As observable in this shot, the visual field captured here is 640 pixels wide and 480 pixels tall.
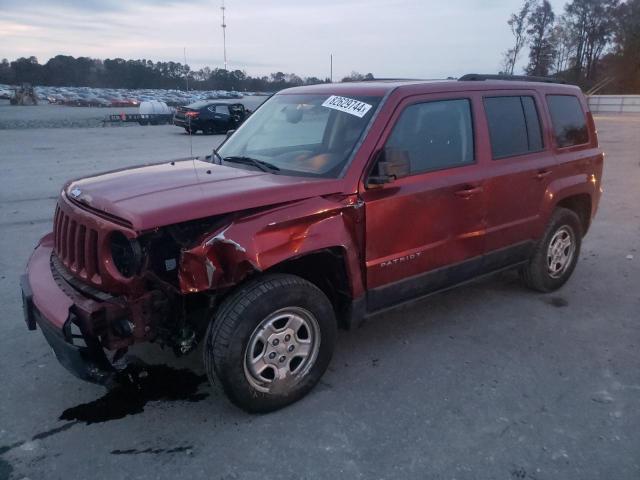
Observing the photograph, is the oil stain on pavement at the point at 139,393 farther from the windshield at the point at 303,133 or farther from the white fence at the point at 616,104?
the white fence at the point at 616,104

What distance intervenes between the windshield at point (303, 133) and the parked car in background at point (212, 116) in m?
20.4

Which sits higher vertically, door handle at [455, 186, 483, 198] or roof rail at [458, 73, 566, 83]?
roof rail at [458, 73, 566, 83]

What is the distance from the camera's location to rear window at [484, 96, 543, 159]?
14.3ft

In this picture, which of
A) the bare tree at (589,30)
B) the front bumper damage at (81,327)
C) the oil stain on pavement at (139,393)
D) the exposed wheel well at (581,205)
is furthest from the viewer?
the bare tree at (589,30)

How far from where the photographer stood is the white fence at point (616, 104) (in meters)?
43.8

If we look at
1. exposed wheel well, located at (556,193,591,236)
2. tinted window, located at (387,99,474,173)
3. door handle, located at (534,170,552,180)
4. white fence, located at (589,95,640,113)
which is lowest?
exposed wheel well, located at (556,193,591,236)

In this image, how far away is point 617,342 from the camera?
4219 mm

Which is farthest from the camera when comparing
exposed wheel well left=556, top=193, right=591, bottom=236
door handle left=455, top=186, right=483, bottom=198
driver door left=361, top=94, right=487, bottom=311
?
exposed wheel well left=556, top=193, right=591, bottom=236

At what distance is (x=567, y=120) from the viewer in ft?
16.8

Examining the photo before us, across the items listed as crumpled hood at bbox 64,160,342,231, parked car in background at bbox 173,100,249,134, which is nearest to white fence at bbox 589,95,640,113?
parked car in background at bbox 173,100,249,134

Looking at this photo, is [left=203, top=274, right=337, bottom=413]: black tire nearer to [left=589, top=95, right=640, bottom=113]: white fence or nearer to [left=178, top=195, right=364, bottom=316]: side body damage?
[left=178, top=195, right=364, bottom=316]: side body damage

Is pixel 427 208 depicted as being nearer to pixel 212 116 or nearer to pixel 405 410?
pixel 405 410

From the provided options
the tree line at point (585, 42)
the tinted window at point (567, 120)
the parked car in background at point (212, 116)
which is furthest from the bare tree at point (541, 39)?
the tinted window at point (567, 120)

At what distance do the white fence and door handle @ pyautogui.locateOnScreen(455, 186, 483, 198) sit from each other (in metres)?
45.4
